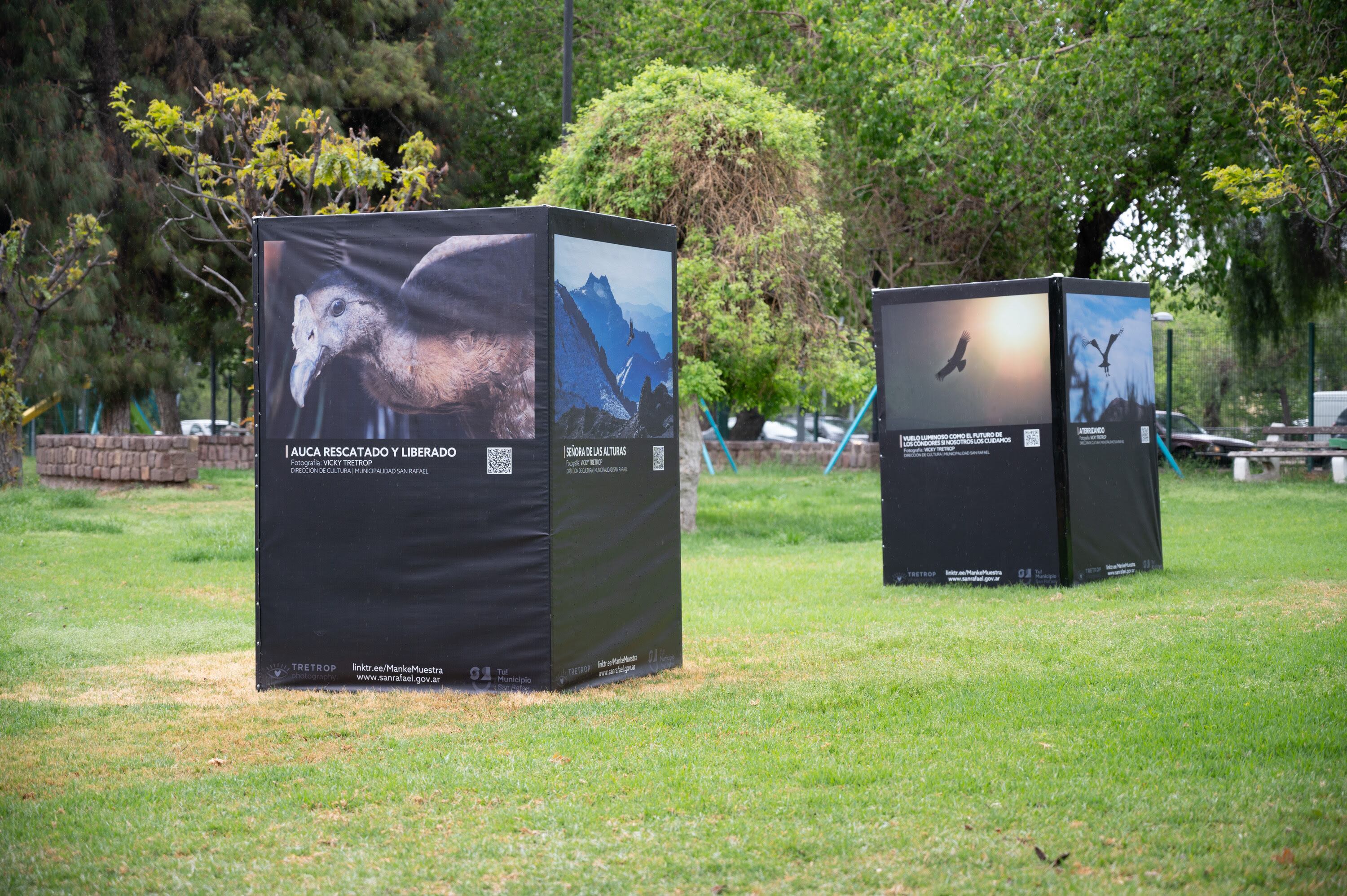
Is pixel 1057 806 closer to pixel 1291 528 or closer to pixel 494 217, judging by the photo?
pixel 494 217

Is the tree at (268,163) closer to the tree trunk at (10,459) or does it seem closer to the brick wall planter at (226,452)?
the tree trunk at (10,459)

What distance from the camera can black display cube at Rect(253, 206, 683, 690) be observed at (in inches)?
287

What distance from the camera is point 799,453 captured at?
102 ft

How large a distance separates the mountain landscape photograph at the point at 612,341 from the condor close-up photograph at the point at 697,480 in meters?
0.04

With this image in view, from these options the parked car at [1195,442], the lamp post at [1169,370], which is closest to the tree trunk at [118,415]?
the lamp post at [1169,370]

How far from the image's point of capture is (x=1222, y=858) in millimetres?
4344

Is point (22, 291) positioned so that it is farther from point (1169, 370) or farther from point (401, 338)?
point (1169, 370)

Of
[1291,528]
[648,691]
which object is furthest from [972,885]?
[1291,528]

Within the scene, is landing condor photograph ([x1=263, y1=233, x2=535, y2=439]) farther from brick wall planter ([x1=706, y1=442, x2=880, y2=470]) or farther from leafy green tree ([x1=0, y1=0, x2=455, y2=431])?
brick wall planter ([x1=706, y1=442, x2=880, y2=470])

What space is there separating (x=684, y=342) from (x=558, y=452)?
8.36m

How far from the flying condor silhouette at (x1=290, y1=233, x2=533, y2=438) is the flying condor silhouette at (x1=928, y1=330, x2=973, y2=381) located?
18.5 ft

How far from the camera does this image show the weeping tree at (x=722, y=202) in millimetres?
15203

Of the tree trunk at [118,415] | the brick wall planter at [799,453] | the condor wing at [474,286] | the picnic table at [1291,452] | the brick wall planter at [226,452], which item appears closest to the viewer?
the condor wing at [474,286]

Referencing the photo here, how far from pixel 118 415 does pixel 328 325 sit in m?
23.0
